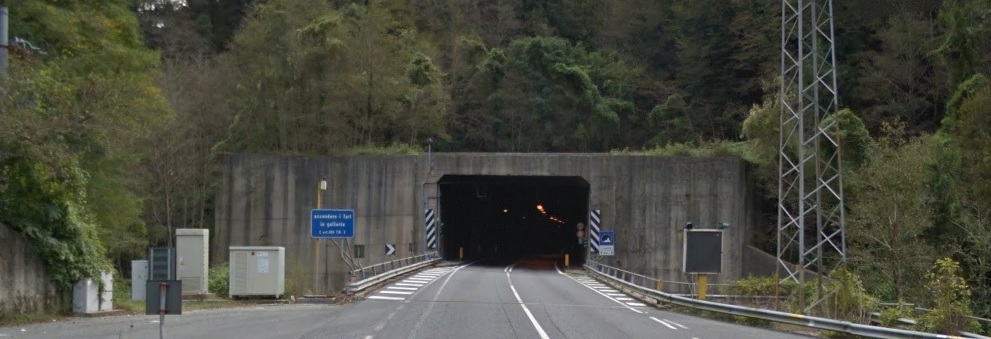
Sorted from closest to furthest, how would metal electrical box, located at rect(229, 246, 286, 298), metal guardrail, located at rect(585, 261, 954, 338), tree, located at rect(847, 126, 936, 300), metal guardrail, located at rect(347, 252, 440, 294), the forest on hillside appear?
metal guardrail, located at rect(585, 261, 954, 338) → the forest on hillside → metal electrical box, located at rect(229, 246, 286, 298) → metal guardrail, located at rect(347, 252, 440, 294) → tree, located at rect(847, 126, 936, 300)

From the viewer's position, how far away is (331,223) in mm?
33688

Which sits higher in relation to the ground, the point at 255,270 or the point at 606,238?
the point at 255,270

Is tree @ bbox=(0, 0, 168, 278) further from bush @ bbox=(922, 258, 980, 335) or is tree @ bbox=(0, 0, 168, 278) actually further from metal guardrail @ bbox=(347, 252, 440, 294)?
bush @ bbox=(922, 258, 980, 335)

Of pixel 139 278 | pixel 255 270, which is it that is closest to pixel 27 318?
pixel 139 278

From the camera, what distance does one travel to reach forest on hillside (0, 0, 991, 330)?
27.5 meters

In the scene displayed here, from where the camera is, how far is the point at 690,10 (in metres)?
78.9

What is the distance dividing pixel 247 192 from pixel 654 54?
1562 inches

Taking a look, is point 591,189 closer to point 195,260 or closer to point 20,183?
point 195,260

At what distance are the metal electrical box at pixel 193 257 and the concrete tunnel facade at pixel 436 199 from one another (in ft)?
77.2

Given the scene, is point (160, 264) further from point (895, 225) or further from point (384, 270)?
point (895, 225)

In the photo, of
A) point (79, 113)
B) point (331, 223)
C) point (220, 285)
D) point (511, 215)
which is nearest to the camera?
point (79, 113)

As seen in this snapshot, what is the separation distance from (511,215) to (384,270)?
48.0 metres

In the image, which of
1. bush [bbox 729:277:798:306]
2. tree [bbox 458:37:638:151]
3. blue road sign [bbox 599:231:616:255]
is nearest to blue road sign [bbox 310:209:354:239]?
bush [bbox 729:277:798:306]

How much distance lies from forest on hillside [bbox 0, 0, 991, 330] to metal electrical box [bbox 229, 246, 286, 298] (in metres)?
3.86
